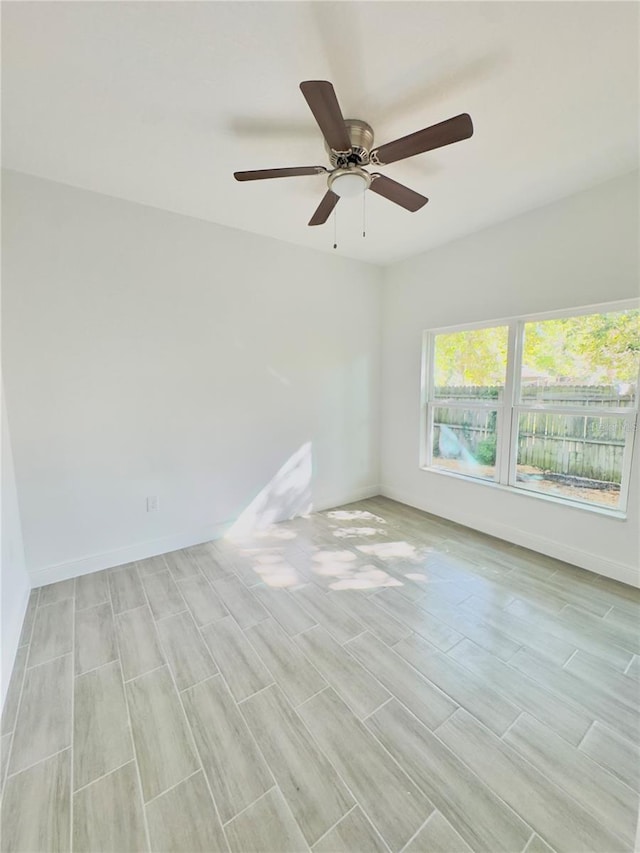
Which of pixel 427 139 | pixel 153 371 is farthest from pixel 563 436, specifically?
pixel 153 371

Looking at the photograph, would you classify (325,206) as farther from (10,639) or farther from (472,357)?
(10,639)

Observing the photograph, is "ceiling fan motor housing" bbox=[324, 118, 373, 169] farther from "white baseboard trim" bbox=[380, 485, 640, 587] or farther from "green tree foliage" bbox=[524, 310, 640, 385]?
"white baseboard trim" bbox=[380, 485, 640, 587]

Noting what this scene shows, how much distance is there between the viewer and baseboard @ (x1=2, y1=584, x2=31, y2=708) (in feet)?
5.09

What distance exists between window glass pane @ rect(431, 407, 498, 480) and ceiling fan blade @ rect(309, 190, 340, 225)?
220 cm

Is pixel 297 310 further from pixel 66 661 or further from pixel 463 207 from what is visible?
pixel 66 661

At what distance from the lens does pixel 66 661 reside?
171 centimetres

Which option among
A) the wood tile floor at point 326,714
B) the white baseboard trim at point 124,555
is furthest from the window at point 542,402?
the white baseboard trim at point 124,555

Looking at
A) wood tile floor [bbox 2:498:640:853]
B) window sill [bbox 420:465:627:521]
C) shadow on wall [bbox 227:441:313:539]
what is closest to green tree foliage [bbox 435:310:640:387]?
window sill [bbox 420:465:627:521]

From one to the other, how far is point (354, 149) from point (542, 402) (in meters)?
2.32

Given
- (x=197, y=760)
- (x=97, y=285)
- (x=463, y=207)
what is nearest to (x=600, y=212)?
(x=463, y=207)

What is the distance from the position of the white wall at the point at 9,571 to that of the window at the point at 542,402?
136 inches

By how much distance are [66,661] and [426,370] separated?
11.9 feet

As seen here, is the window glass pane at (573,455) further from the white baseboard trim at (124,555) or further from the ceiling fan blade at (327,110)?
the white baseboard trim at (124,555)

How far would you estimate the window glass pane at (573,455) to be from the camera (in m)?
2.43
